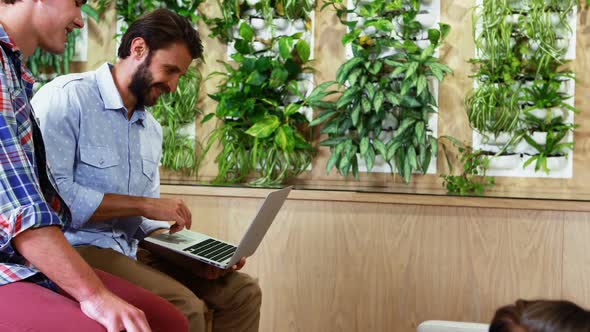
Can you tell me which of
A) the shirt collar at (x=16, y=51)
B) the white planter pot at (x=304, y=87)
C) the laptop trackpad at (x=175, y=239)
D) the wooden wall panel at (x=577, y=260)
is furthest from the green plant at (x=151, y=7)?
the shirt collar at (x=16, y=51)

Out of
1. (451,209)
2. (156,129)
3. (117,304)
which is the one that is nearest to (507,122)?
(451,209)

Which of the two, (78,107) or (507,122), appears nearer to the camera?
(78,107)

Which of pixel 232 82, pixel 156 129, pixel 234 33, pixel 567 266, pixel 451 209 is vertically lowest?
pixel 567 266

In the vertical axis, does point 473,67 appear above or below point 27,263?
above

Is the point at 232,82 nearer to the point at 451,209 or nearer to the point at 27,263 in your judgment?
the point at 451,209

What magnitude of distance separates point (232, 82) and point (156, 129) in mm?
1164

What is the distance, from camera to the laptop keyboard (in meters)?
2.26

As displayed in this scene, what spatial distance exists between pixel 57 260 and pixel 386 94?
235 centimetres

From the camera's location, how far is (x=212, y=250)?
7.71 feet

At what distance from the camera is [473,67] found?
3.56 m

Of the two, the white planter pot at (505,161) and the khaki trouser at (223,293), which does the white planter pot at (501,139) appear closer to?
the white planter pot at (505,161)

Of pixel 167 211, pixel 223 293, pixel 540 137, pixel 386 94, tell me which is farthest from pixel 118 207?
pixel 540 137

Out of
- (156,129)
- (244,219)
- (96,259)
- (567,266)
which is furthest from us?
(244,219)

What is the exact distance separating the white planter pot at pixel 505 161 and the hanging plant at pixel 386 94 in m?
0.32
